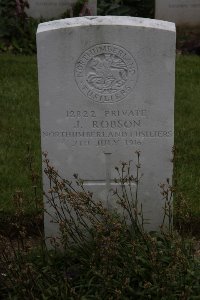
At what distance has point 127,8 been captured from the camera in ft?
36.0

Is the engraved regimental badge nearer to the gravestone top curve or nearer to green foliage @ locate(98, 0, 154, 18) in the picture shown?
the gravestone top curve

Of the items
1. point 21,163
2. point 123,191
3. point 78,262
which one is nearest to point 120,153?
point 123,191

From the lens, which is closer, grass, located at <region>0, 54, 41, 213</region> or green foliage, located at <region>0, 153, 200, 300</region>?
green foliage, located at <region>0, 153, 200, 300</region>

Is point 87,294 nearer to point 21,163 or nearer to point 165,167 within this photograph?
point 165,167

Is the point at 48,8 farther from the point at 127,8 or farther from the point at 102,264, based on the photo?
the point at 102,264

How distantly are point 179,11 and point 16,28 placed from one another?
260 centimetres

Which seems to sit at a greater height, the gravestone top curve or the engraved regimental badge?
the gravestone top curve

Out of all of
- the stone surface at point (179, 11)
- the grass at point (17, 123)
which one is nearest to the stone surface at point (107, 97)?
the grass at point (17, 123)

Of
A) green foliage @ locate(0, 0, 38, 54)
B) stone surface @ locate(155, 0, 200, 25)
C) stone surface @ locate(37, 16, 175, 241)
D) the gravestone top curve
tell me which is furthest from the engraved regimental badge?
stone surface @ locate(155, 0, 200, 25)

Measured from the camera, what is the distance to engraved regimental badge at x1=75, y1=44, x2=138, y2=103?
171 inches

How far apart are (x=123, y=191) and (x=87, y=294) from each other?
78 centimetres

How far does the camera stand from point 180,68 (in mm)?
8797

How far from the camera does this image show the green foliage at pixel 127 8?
427 inches

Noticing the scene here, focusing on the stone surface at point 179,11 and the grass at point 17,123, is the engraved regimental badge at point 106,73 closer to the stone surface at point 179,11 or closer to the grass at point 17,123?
the grass at point 17,123
